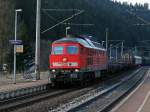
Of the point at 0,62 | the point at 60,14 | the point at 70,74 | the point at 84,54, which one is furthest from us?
the point at 60,14

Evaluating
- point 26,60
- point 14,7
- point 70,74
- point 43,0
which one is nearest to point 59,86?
point 70,74

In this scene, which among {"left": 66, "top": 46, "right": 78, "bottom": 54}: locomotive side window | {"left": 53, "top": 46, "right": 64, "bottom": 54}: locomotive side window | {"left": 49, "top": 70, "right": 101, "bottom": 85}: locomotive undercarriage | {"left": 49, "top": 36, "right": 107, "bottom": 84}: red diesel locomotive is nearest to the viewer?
{"left": 49, "top": 70, "right": 101, "bottom": 85}: locomotive undercarriage

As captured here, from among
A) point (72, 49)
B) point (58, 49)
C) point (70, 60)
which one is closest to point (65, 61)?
point (70, 60)

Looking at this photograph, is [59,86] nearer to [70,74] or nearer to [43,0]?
[70,74]

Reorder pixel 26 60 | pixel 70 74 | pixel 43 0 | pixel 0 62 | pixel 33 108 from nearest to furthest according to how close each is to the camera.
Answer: pixel 33 108
pixel 70 74
pixel 0 62
pixel 26 60
pixel 43 0

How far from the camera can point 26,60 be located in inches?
2859

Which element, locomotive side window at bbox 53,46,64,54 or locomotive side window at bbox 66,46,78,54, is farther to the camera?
locomotive side window at bbox 53,46,64,54

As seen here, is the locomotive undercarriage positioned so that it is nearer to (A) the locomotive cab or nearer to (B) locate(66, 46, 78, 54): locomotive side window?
(A) the locomotive cab

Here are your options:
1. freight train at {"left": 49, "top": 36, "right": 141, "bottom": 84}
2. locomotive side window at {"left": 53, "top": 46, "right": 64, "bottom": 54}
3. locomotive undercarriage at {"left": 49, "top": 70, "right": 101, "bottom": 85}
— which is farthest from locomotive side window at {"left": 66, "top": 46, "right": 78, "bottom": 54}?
locomotive undercarriage at {"left": 49, "top": 70, "right": 101, "bottom": 85}

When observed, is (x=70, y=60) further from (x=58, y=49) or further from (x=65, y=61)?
(x=58, y=49)

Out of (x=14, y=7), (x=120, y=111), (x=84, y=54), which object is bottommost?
(x=120, y=111)

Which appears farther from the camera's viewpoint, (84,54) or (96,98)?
(84,54)

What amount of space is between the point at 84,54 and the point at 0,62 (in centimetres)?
3182

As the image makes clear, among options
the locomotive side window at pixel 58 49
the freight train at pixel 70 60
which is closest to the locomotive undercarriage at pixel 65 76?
the freight train at pixel 70 60
